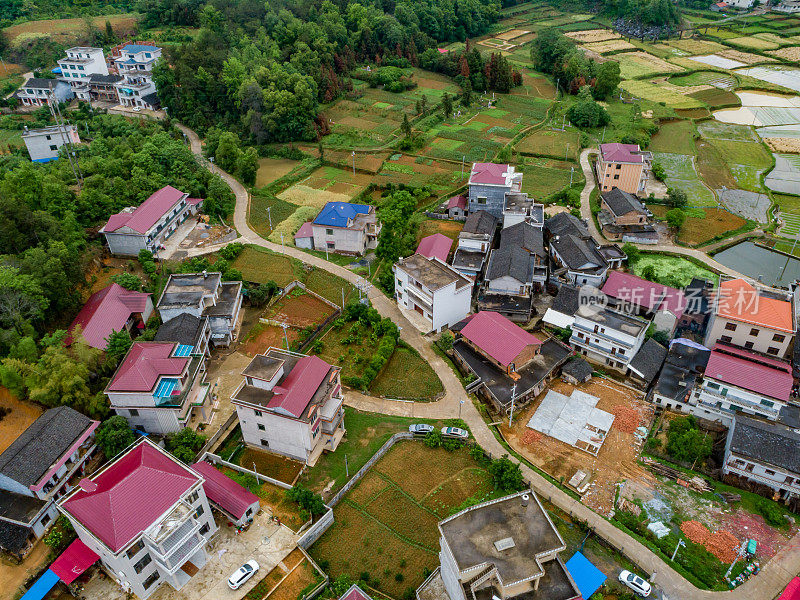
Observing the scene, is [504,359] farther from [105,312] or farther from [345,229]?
[105,312]

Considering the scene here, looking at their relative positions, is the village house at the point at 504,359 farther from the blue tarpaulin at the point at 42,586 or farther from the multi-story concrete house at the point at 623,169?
the multi-story concrete house at the point at 623,169

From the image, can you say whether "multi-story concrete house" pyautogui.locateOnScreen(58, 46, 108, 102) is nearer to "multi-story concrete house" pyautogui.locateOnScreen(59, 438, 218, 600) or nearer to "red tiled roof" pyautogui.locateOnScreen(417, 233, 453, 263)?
"red tiled roof" pyautogui.locateOnScreen(417, 233, 453, 263)

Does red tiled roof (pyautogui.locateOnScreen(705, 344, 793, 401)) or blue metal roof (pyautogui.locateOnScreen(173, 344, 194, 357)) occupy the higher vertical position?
blue metal roof (pyautogui.locateOnScreen(173, 344, 194, 357))

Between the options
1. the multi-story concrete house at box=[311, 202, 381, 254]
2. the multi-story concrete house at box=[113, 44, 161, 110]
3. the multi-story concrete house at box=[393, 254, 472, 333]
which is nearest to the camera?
the multi-story concrete house at box=[393, 254, 472, 333]

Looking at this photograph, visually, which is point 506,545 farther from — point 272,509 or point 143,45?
point 143,45

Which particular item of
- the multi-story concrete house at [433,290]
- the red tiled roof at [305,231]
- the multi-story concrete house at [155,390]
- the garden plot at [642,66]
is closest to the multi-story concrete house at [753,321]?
the multi-story concrete house at [433,290]

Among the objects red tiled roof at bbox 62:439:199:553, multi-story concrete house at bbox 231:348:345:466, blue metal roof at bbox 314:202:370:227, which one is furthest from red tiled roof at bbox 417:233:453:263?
red tiled roof at bbox 62:439:199:553
